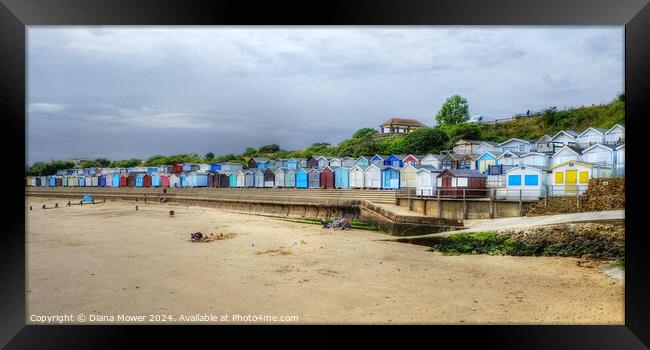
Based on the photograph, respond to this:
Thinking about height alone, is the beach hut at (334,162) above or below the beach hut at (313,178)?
above

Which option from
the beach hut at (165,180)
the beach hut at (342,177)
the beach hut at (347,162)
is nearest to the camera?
the beach hut at (347,162)

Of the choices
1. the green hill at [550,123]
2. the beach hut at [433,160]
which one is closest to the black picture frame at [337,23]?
the green hill at [550,123]

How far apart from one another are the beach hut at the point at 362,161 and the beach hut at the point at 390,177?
0.57 metres

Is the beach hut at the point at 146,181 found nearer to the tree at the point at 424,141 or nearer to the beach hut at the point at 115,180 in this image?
the beach hut at the point at 115,180

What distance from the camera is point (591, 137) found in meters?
7.34

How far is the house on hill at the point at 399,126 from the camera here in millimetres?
8180

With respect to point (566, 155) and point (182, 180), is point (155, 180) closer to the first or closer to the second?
point (182, 180)

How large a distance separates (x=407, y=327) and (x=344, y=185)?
29.0 ft

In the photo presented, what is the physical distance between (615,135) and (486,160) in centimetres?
310

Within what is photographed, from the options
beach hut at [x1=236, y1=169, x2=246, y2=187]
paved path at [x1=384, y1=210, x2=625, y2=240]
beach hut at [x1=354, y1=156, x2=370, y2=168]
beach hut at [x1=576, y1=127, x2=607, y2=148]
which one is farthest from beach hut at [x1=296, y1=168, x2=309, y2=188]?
beach hut at [x1=576, y1=127, x2=607, y2=148]

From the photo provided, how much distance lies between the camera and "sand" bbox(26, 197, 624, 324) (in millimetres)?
4586

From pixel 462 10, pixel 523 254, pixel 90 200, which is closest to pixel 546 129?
pixel 523 254

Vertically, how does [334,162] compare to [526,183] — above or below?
above

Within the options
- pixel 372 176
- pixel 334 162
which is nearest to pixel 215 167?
pixel 334 162
